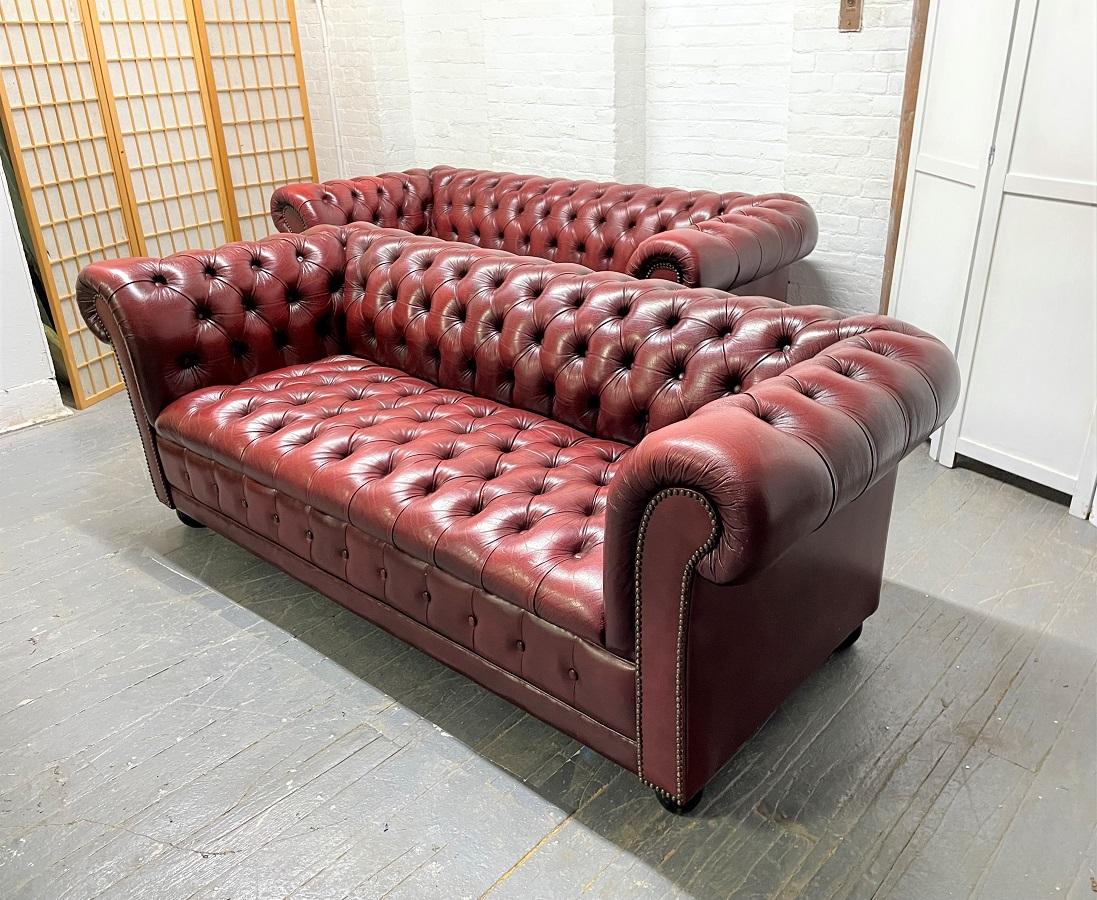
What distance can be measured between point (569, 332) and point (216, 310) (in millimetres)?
1150

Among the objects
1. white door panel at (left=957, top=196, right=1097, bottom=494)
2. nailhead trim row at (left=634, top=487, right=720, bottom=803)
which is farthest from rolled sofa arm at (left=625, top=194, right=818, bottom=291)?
nailhead trim row at (left=634, top=487, right=720, bottom=803)

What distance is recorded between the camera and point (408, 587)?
6.62ft

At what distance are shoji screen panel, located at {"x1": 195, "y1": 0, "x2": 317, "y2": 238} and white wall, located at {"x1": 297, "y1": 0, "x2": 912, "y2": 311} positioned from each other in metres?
0.28

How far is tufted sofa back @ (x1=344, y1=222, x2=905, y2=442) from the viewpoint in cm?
206

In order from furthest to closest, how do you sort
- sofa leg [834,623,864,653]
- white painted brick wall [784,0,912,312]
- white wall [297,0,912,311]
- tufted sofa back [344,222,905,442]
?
white wall [297,0,912,311] → white painted brick wall [784,0,912,312] → sofa leg [834,623,864,653] → tufted sofa back [344,222,905,442]

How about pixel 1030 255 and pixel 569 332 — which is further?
pixel 1030 255

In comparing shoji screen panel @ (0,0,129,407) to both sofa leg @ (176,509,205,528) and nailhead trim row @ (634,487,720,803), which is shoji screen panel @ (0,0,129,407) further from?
nailhead trim row @ (634,487,720,803)

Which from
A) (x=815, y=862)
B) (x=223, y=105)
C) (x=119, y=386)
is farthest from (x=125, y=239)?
(x=815, y=862)

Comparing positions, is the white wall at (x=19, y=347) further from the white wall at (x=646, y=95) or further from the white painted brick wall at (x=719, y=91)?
the white painted brick wall at (x=719, y=91)

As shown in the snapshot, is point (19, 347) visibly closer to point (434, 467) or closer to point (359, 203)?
point (359, 203)

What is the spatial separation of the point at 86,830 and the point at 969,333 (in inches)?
110

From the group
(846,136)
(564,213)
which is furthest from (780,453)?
(564,213)

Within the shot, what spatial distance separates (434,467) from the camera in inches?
83.4

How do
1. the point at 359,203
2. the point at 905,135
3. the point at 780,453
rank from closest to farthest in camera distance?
1. the point at 780,453
2. the point at 905,135
3. the point at 359,203
